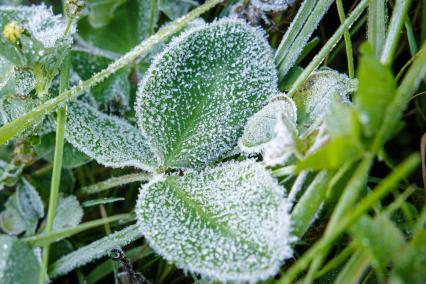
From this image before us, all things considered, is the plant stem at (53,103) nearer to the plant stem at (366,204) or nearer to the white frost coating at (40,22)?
the white frost coating at (40,22)

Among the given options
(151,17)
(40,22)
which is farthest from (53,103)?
(151,17)

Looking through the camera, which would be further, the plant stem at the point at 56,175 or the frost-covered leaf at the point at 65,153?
the frost-covered leaf at the point at 65,153

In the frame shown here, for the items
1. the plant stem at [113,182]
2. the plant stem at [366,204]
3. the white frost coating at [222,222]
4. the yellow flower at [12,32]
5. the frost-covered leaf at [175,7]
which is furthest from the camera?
the frost-covered leaf at [175,7]

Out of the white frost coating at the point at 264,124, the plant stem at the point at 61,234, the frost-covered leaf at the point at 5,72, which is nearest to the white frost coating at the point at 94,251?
the plant stem at the point at 61,234

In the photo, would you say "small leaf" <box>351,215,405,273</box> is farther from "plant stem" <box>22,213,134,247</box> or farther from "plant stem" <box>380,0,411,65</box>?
"plant stem" <box>22,213,134,247</box>

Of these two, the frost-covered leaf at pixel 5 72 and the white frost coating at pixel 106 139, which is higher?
the frost-covered leaf at pixel 5 72

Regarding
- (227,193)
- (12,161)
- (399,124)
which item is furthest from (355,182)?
(12,161)

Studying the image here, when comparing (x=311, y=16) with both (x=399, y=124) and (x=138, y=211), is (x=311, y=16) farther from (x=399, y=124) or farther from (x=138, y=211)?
(x=138, y=211)
